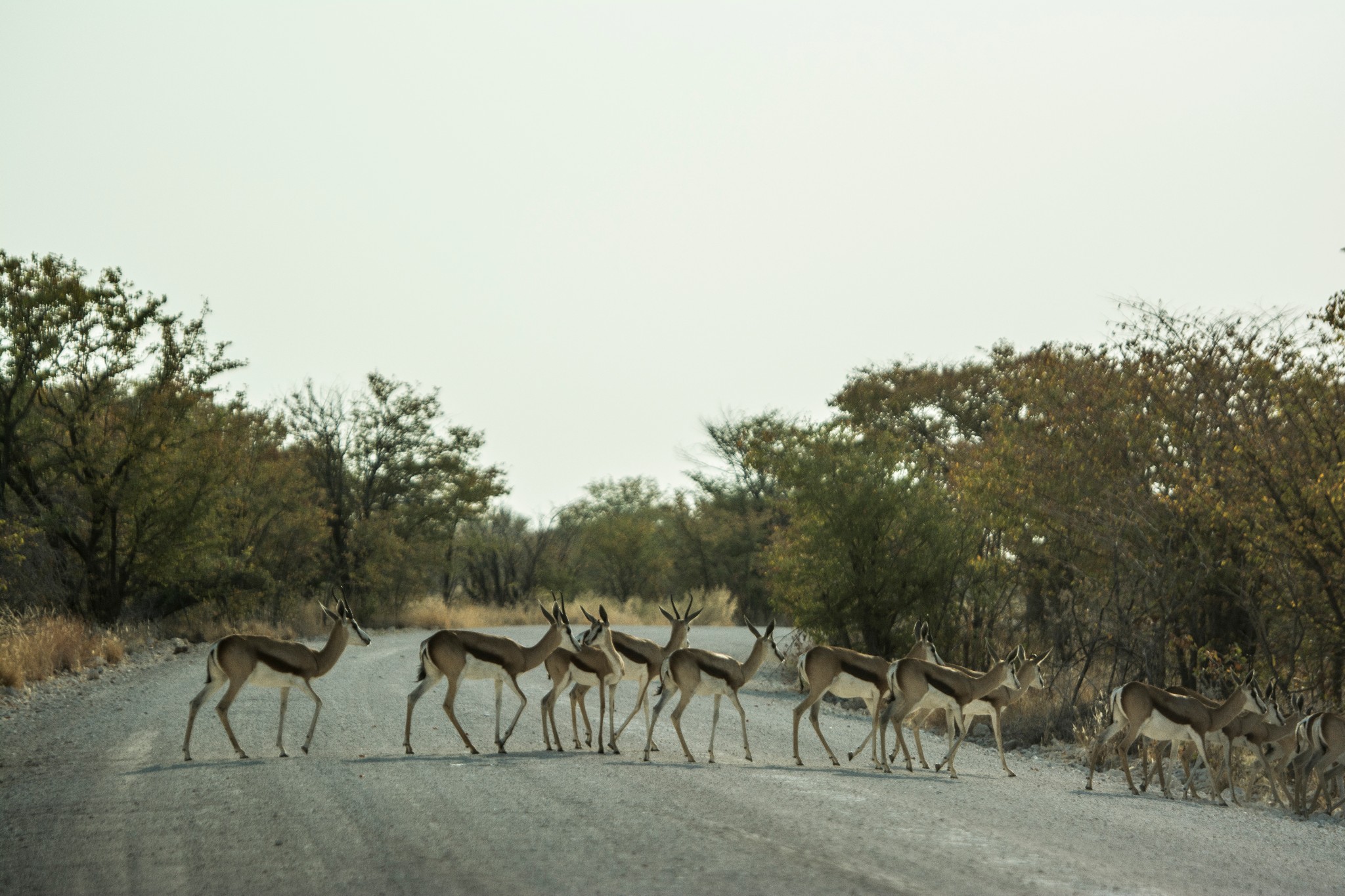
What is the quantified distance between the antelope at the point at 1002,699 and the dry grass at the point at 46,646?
48.1 feet

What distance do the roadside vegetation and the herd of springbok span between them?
287 centimetres

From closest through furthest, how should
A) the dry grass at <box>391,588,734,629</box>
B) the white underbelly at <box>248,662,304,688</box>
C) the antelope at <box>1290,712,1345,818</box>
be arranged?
the antelope at <box>1290,712,1345,818</box> → the white underbelly at <box>248,662,304,688</box> → the dry grass at <box>391,588,734,629</box>

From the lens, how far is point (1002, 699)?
14281 millimetres

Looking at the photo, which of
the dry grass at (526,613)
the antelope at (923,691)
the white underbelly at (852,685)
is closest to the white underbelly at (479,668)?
the white underbelly at (852,685)

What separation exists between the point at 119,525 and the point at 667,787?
77.9 feet

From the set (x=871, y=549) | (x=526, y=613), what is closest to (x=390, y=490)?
(x=526, y=613)

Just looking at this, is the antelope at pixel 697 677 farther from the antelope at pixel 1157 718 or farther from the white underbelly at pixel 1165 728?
the white underbelly at pixel 1165 728

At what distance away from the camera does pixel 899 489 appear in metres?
24.6

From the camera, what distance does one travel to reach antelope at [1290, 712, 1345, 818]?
12.3 meters

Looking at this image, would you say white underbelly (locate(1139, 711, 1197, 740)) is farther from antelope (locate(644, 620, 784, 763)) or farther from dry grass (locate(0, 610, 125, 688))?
dry grass (locate(0, 610, 125, 688))

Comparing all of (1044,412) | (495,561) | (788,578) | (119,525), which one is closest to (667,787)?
(1044,412)

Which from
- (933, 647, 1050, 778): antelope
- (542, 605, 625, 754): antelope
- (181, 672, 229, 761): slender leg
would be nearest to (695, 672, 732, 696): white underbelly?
(542, 605, 625, 754): antelope

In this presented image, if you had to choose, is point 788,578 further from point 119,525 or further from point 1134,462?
point 119,525

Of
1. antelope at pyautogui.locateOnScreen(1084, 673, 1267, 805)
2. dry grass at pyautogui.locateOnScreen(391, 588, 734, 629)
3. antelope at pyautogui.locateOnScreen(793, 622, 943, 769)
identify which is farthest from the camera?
dry grass at pyautogui.locateOnScreen(391, 588, 734, 629)
